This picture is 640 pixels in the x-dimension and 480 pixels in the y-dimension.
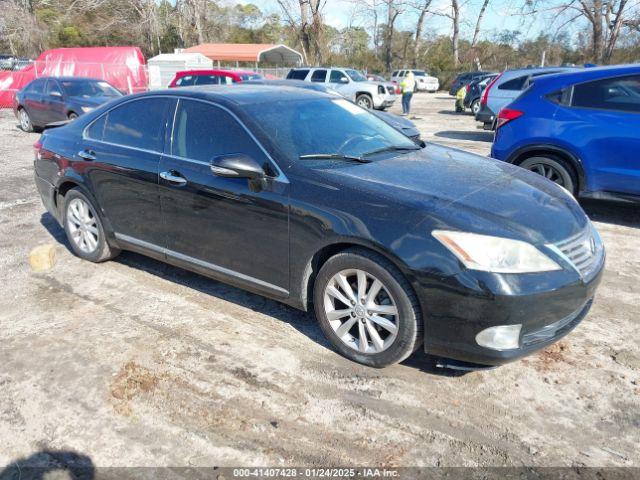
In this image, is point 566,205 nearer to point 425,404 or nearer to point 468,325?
point 468,325

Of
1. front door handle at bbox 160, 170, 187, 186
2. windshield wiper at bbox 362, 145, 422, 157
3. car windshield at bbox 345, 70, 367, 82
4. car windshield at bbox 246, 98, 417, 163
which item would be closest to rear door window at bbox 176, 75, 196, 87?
car windshield at bbox 345, 70, 367, 82

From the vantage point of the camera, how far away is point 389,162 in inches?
142

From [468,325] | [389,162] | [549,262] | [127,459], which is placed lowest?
[127,459]

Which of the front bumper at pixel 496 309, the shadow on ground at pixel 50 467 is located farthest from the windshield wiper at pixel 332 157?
the shadow on ground at pixel 50 467

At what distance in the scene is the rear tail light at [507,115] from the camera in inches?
246

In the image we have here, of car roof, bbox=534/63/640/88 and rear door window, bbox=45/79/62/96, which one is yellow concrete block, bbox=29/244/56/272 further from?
rear door window, bbox=45/79/62/96

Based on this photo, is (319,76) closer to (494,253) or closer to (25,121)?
(25,121)

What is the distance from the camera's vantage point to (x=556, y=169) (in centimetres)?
597

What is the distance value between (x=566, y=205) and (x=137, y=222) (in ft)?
10.7

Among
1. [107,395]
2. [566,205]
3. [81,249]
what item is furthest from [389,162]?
[81,249]

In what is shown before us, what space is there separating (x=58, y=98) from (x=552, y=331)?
13460mm

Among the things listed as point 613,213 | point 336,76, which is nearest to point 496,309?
point 613,213

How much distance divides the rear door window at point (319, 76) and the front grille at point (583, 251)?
1836 centimetres

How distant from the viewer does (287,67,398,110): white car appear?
20.1 m
